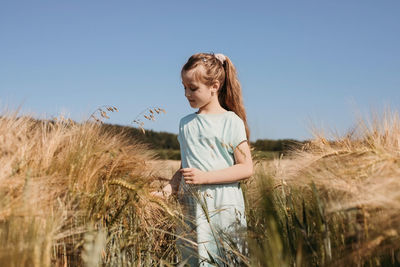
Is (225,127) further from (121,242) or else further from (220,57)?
(121,242)

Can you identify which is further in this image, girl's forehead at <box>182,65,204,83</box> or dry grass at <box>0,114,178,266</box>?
girl's forehead at <box>182,65,204,83</box>

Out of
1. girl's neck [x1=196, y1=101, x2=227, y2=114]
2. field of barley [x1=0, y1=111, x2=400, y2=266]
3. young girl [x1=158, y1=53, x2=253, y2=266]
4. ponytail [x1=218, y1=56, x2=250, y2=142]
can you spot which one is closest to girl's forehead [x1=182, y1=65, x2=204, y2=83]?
young girl [x1=158, y1=53, x2=253, y2=266]

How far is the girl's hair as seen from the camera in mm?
2311

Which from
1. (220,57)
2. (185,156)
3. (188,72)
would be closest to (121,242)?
(185,156)

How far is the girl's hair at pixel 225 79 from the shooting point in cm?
231

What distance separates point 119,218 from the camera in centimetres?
162

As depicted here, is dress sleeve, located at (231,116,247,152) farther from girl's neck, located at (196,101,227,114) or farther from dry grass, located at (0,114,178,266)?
dry grass, located at (0,114,178,266)

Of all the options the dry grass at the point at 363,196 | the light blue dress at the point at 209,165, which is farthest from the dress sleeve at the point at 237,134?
the dry grass at the point at 363,196

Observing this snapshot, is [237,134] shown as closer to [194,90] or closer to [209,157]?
[209,157]

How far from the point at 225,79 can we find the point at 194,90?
363 millimetres

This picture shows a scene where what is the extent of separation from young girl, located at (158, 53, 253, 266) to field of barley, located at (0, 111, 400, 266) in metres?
0.35

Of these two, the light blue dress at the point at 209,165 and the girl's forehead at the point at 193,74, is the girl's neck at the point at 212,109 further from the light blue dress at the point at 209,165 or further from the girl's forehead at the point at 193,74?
the girl's forehead at the point at 193,74

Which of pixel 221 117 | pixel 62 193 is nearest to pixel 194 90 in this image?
pixel 221 117

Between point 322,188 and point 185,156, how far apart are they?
3.81 ft
